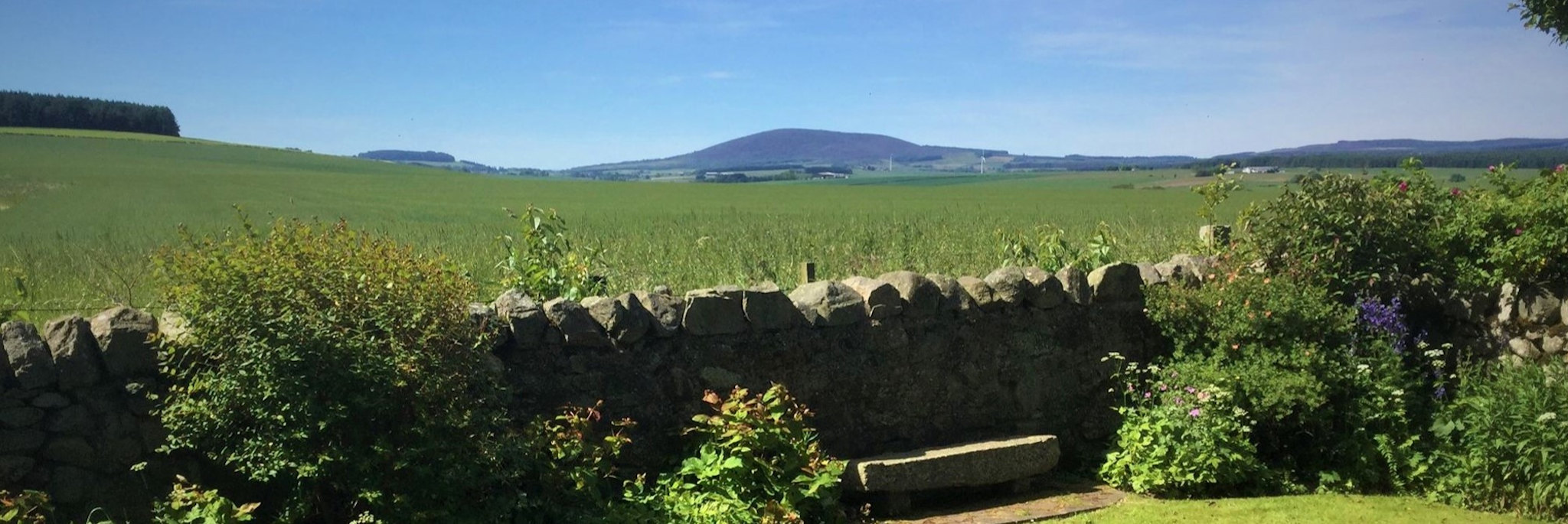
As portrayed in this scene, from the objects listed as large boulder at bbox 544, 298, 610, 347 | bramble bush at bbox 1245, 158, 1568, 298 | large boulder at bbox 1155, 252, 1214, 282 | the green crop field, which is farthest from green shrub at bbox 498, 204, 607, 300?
bramble bush at bbox 1245, 158, 1568, 298

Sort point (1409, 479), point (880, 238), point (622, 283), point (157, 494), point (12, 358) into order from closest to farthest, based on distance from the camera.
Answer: point (12, 358) → point (157, 494) → point (1409, 479) → point (622, 283) → point (880, 238)

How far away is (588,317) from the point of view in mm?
5609

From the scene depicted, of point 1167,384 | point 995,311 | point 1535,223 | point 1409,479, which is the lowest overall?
point 1409,479

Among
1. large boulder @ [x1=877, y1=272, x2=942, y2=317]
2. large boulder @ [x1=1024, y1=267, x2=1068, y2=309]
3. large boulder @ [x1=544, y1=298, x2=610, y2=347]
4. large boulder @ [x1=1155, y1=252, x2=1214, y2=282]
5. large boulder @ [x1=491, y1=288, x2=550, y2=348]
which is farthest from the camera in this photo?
large boulder @ [x1=1155, y1=252, x2=1214, y2=282]

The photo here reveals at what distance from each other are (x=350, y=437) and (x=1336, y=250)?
229 inches

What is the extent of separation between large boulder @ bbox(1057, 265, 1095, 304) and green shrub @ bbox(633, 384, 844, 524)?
222 cm

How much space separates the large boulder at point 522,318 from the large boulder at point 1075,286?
3280 mm

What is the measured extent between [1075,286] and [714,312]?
244cm

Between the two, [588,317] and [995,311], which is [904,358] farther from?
[588,317]

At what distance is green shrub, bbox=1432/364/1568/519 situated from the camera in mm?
5469

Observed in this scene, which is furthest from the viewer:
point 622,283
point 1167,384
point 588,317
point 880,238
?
point 880,238

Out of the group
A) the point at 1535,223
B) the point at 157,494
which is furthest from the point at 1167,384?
the point at 157,494

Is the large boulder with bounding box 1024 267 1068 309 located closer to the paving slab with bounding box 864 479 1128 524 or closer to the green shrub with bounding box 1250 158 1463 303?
the paving slab with bounding box 864 479 1128 524

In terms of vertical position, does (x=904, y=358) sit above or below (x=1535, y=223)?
below
